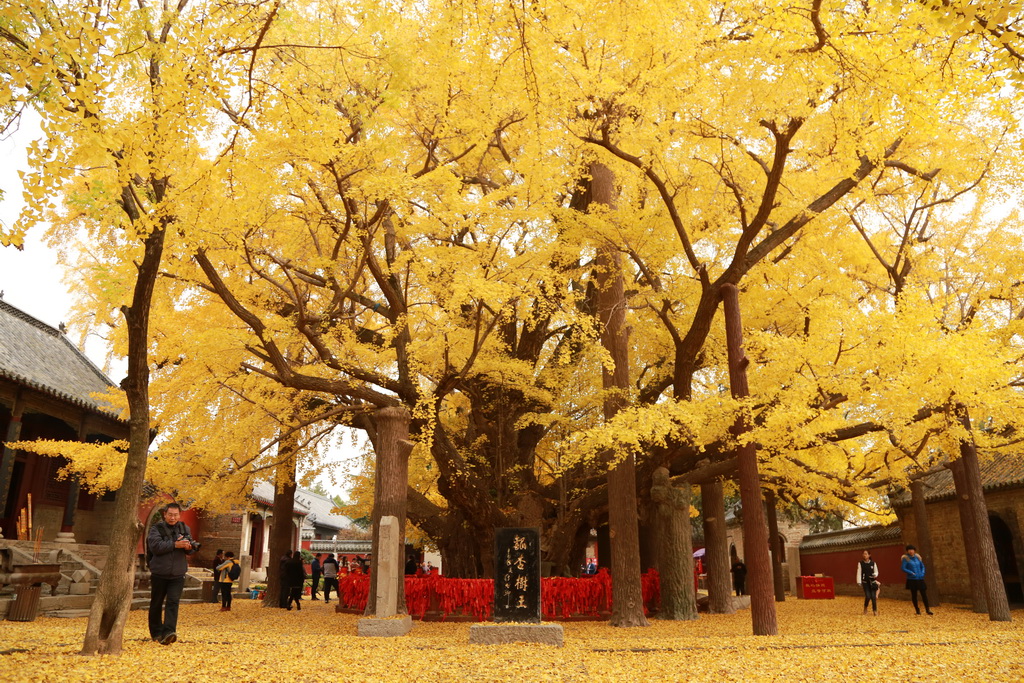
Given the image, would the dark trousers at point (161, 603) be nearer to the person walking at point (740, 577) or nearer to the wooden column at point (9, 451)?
the wooden column at point (9, 451)

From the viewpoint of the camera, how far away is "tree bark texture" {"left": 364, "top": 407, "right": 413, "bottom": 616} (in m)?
12.5

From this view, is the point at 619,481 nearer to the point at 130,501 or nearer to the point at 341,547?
the point at 130,501

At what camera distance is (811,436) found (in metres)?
10.2

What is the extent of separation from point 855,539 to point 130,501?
26.2m

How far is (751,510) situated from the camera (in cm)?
1066

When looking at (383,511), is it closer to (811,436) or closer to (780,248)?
(811,436)

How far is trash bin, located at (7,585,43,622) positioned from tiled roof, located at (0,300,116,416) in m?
5.12

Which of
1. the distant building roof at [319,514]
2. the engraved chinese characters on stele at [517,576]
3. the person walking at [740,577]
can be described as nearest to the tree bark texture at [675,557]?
the engraved chinese characters on stele at [517,576]

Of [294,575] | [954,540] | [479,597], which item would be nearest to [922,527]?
[954,540]

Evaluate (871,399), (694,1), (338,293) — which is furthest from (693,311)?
(338,293)

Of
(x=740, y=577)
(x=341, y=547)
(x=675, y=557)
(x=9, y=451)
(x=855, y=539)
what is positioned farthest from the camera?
(x=341, y=547)

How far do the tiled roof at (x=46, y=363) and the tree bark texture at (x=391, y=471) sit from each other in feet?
28.2

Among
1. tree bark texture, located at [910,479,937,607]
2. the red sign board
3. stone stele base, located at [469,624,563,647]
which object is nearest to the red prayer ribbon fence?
stone stele base, located at [469,624,563,647]

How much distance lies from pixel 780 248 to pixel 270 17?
1058cm
